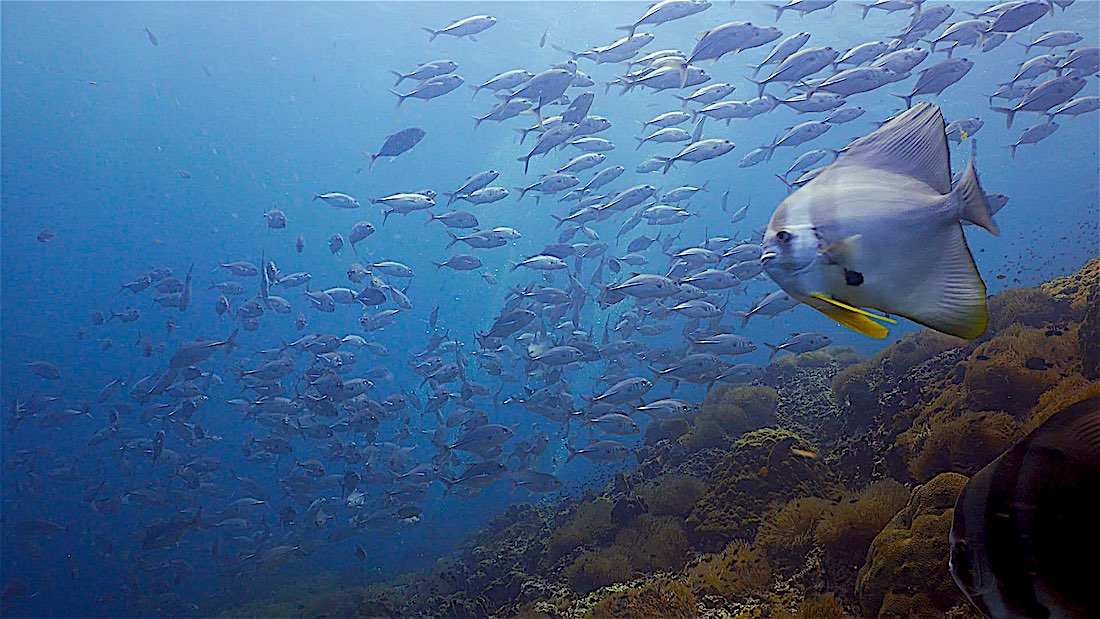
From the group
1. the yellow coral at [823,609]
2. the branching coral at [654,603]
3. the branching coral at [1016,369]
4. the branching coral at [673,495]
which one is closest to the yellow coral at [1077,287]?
the branching coral at [1016,369]

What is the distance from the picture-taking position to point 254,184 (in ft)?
267

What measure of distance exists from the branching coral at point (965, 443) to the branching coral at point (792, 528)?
0.92 meters

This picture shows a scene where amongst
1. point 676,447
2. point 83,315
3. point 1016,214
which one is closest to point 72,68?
point 83,315

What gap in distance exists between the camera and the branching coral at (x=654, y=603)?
175 inches

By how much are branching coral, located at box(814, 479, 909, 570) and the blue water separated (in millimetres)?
9587

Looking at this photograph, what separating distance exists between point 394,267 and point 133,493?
11.1 meters

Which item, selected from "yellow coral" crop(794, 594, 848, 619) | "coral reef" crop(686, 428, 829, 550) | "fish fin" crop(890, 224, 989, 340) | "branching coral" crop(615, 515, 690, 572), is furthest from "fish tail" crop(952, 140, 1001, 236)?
"branching coral" crop(615, 515, 690, 572)

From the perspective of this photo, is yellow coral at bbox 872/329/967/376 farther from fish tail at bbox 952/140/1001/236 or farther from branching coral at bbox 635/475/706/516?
fish tail at bbox 952/140/1001/236

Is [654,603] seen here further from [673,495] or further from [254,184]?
[254,184]

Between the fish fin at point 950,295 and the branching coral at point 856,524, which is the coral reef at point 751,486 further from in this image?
the fish fin at point 950,295

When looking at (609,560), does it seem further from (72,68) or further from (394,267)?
(72,68)

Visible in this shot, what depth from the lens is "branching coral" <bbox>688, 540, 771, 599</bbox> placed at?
4573mm

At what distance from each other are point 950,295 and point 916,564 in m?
2.80

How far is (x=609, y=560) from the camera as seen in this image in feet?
21.1
